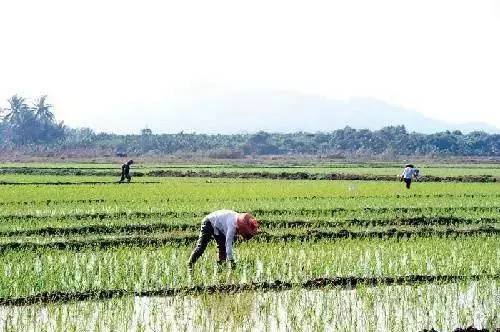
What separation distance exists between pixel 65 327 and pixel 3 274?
7.47 ft

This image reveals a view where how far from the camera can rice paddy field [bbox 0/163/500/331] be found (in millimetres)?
6297

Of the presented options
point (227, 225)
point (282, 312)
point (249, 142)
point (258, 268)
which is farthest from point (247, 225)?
point (249, 142)

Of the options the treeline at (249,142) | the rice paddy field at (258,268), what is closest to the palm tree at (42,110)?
the treeline at (249,142)

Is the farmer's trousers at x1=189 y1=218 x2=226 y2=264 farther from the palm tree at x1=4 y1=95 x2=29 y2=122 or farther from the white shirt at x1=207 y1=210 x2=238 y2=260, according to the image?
the palm tree at x1=4 y1=95 x2=29 y2=122

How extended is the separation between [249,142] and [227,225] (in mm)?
66230

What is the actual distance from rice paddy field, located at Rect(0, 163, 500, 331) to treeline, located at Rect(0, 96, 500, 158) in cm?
5421

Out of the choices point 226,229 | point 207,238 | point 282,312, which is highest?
point 226,229

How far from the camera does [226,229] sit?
7742 millimetres

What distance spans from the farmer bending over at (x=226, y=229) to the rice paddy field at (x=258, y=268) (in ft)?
0.80

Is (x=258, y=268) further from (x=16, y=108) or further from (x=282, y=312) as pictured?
(x=16, y=108)

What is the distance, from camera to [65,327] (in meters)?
5.86

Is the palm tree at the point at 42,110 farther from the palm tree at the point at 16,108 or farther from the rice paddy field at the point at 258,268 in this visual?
the rice paddy field at the point at 258,268

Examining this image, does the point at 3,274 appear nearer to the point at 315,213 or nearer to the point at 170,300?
the point at 170,300

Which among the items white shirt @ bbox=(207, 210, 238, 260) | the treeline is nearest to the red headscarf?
white shirt @ bbox=(207, 210, 238, 260)
